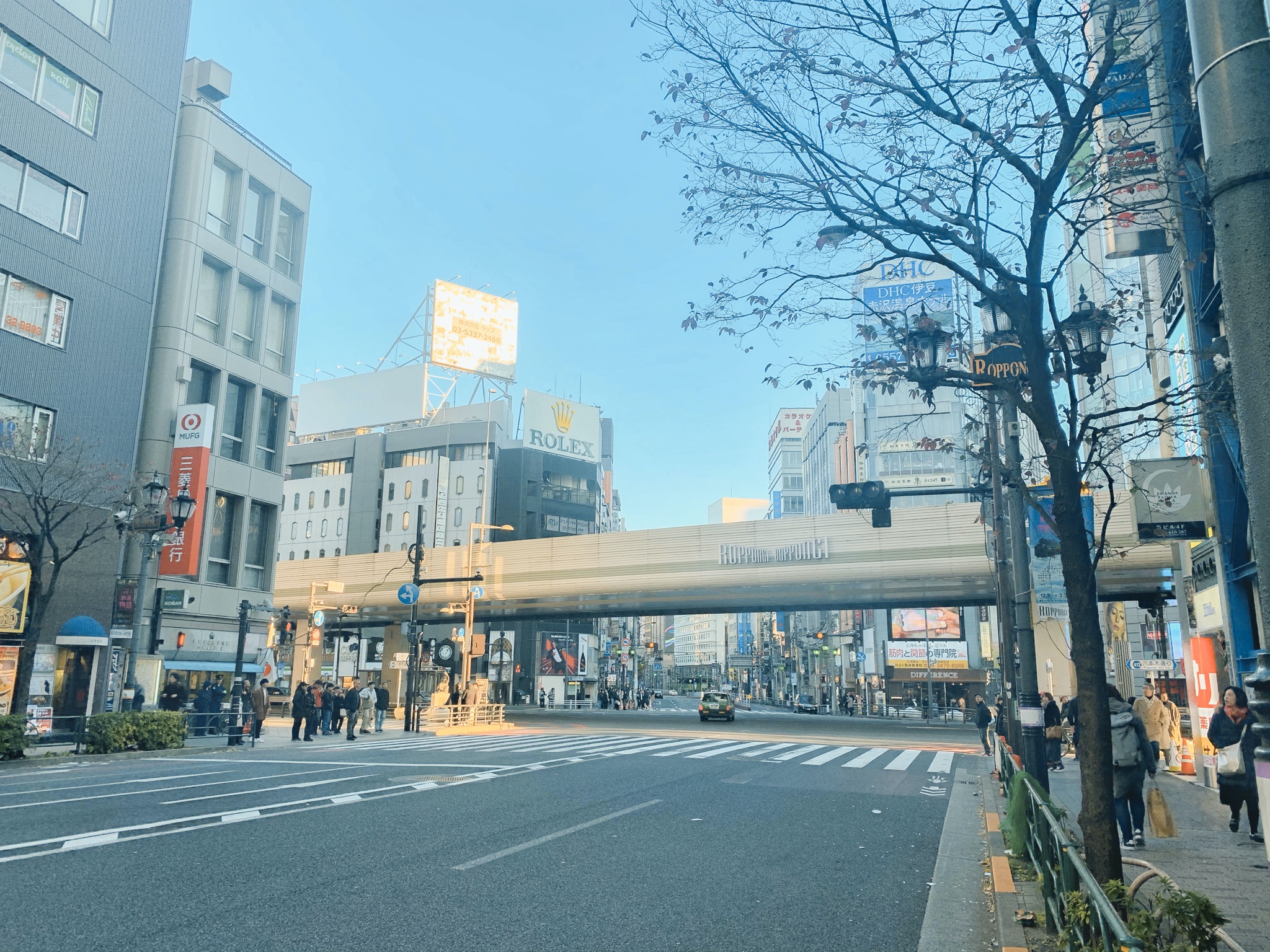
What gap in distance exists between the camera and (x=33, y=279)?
2395 centimetres

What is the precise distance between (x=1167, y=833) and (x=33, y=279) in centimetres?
2828

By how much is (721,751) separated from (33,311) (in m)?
22.9

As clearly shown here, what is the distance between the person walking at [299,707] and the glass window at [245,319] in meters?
14.2

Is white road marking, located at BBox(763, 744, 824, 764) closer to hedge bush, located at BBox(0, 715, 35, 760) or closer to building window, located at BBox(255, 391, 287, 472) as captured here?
hedge bush, located at BBox(0, 715, 35, 760)

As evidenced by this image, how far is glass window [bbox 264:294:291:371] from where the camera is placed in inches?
1404

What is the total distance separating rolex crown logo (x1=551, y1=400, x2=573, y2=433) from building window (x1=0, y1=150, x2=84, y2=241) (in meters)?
60.3

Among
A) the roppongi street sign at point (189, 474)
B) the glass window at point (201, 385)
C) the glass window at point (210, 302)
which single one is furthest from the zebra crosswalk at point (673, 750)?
the glass window at point (210, 302)

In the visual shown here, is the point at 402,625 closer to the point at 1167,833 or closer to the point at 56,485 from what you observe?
the point at 56,485

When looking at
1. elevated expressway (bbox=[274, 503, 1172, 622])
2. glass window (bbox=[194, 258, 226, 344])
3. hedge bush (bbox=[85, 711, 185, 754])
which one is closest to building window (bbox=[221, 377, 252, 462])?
glass window (bbox=[194, 258, 226, 344])

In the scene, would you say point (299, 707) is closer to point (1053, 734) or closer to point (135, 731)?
point (135, 731)

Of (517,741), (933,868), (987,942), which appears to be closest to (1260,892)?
(933,868)

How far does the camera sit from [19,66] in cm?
2389

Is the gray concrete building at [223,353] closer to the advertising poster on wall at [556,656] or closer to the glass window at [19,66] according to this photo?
the glass window at [19,66]

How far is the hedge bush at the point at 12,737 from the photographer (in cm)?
1709
